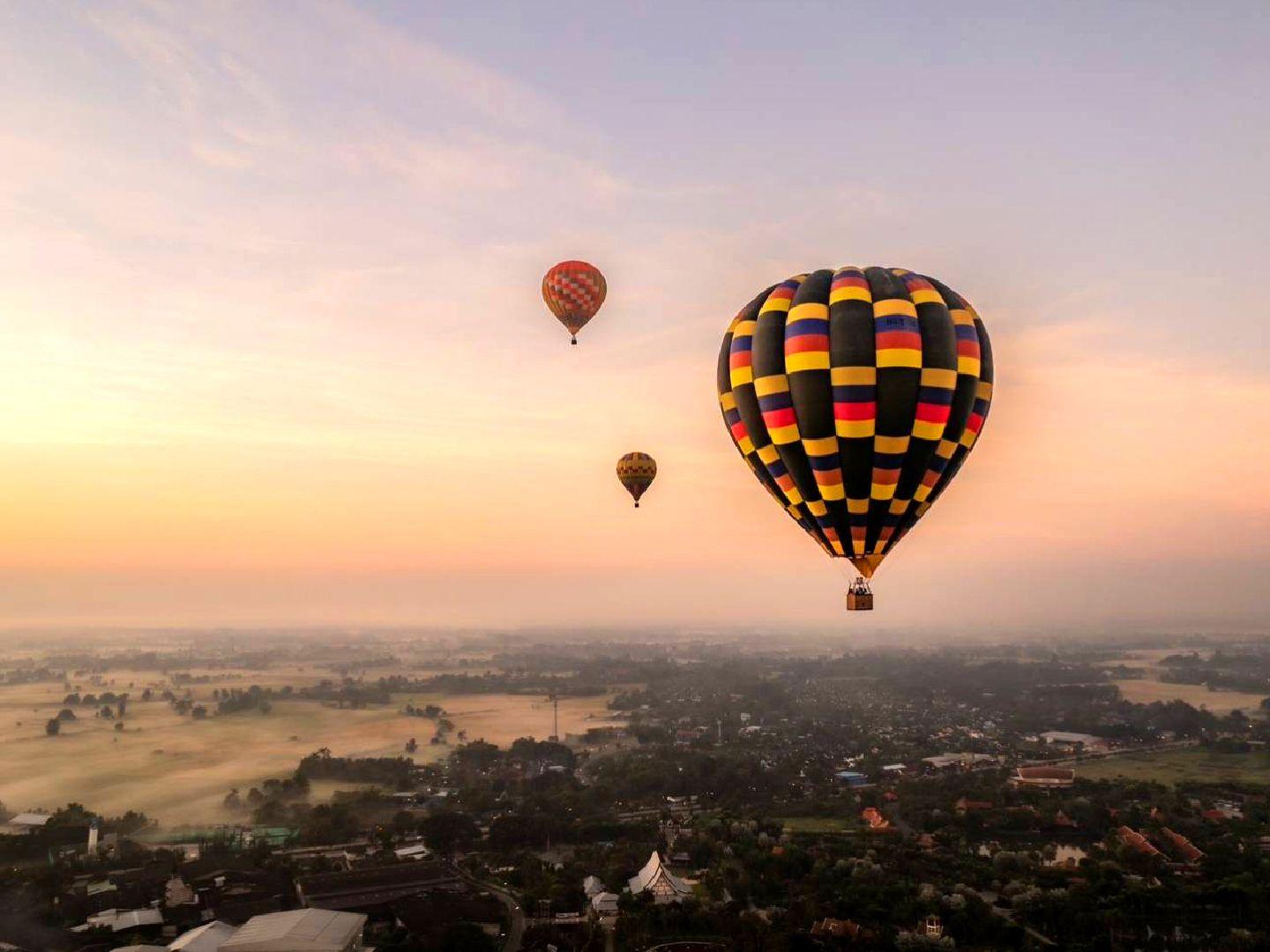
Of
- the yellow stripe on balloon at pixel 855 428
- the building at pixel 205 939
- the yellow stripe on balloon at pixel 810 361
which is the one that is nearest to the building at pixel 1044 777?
the building at pixel 205 939

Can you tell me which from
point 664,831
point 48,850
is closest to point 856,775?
point 664,831

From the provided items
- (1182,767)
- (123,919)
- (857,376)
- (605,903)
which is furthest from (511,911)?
(1182,767)

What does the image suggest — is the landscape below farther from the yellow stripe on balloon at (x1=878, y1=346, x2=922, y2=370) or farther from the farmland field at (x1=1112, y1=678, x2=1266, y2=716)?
the yellow stripe on balloon at (x1=878, y1=346, x2=922, y2=370)

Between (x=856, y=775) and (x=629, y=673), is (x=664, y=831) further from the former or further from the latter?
(x=629, y=673)

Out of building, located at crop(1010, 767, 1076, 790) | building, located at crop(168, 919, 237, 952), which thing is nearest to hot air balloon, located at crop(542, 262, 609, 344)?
building, located at crop(168, 919, 237, 952)

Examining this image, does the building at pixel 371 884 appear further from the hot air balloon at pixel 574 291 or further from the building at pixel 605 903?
the hot air balloon at pixel 574 291
